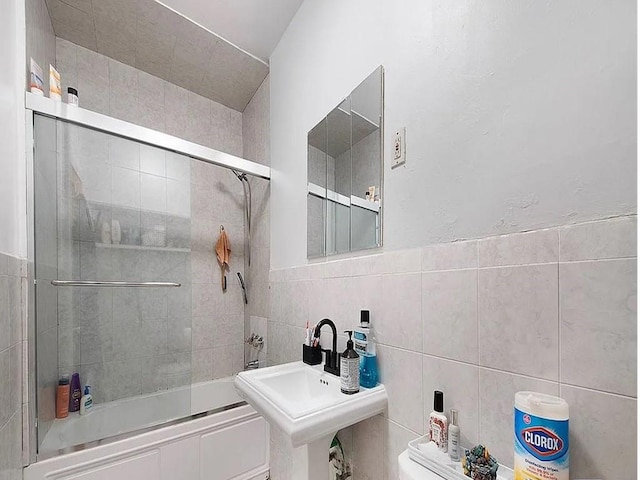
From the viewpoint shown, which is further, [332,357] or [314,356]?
[314,356]

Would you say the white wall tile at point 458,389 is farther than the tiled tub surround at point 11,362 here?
No

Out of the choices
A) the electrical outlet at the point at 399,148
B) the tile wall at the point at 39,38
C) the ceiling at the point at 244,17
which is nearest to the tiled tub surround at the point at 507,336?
the electrical outlet at the point at 399,148

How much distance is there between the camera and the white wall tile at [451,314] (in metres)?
0.80

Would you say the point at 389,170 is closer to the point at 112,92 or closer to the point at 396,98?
the point at 396,98

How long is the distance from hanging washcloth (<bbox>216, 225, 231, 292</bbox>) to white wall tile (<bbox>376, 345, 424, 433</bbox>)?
1.67 metres

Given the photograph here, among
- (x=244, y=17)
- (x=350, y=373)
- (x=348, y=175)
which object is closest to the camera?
(x=350, y=373)

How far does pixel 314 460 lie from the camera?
3.53ft

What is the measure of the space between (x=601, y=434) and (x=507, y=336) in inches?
8.6

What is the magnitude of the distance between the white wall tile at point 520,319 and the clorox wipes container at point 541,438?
0.28 feet

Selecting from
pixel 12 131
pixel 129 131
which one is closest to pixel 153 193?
pixel 129 131

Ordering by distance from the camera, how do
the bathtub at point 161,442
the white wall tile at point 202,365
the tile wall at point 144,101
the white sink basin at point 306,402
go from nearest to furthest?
1. the white sink basin at point 306,402
2. the bathtub at point 161,442
3. the tile wall at point 144,101
4. the white wall tile at point 202,365

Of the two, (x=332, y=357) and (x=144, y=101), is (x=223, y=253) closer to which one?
(x=144, y=101)

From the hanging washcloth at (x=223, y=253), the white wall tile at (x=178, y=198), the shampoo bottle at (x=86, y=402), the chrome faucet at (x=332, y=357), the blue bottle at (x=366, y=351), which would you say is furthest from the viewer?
the hanging washcloth at (x=223, y=253)

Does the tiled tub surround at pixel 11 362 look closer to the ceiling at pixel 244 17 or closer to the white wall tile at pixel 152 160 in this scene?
the white wall tile at pixel 152 160
